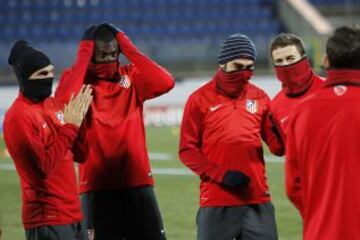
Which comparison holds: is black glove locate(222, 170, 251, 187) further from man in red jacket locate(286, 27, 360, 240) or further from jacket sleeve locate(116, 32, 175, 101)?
man in red jacket locate(286, 27, 360, 240)

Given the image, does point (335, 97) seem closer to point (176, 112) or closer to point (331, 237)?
point (331, 237)

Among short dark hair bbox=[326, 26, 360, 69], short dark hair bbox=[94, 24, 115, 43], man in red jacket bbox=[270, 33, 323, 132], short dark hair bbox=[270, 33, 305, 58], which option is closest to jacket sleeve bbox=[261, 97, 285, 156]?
man in red jacket bbox=[270, 33, 323, 132]

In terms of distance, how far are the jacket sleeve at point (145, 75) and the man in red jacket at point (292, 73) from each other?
763 millimetres

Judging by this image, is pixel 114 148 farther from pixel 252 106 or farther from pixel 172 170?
pixel 172 170

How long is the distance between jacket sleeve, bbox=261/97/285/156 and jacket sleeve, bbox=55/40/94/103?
1.22 metres

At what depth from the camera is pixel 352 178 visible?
145 inches

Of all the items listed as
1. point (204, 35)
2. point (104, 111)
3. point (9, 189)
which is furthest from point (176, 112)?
point (104, 111)

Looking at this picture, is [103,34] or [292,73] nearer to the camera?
[103,34]

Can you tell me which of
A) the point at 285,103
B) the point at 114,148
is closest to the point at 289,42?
the point at 285,103

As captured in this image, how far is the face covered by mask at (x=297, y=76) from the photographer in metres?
5.80

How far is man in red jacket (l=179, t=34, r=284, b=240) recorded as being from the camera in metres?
5.36

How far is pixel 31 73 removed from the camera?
5.19 m

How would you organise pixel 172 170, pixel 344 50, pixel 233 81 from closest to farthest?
pixel 344 50
pixel 233 81
pixel 172 170

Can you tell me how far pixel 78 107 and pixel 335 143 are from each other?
200 cm
